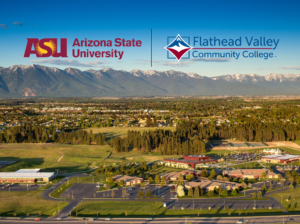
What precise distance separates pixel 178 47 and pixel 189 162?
3001 centimetres

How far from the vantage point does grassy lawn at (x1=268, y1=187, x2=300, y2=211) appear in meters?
50.7

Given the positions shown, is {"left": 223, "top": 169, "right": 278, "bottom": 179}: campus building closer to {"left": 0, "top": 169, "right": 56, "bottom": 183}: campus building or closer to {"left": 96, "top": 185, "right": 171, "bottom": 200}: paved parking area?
{"left": 96, "top": 185, "right": 171, "bottom": 200}: paved parking area

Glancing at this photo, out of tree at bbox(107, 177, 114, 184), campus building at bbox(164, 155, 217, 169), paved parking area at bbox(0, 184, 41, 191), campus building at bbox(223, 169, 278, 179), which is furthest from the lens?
campus building at bbox(164, 155, 217, 169)

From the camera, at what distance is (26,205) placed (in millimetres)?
52906

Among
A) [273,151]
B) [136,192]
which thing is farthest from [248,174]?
[273,151]

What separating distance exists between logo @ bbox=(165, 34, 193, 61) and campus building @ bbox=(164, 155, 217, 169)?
28915 millimetres

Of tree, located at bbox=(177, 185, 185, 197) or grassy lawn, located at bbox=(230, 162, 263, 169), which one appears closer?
tree, located at bbox=(177, 185, 185, 197)

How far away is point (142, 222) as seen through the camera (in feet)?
149

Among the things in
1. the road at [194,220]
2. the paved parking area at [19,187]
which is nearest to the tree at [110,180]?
the paved parking area at [19,187]

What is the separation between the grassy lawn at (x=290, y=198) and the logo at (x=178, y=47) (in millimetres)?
32709

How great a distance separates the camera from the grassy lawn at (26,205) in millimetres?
49963

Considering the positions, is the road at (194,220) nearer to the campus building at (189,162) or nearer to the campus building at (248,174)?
the campus building at (248,174)

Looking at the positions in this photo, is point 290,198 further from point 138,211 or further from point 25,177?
point 25,177

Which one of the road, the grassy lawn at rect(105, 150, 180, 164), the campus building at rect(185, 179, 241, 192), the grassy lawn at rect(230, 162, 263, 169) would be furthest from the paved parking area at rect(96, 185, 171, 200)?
A: the grassy lawn at rect(105, 150, 180, 164)
